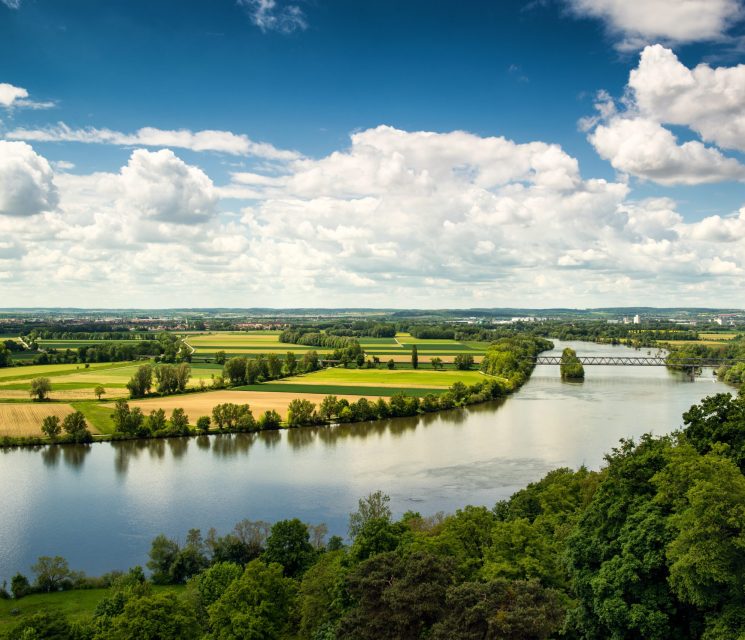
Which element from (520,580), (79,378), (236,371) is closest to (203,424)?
(236,371)

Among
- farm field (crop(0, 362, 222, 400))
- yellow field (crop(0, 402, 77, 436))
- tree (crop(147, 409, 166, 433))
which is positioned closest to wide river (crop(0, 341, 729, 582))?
tree (crop(147, 409, 166, 433))

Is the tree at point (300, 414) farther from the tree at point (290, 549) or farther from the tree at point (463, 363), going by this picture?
the tree at point (463, 363)

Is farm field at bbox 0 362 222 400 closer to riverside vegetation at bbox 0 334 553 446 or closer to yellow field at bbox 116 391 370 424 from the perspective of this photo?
riverside vegetation at bbox 0 334 553 446

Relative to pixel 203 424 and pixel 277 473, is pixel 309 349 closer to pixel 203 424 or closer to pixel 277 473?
pixel 203 424

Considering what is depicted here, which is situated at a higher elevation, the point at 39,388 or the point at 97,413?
the point at 39,388

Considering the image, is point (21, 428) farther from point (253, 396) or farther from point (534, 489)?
point (534, 489)

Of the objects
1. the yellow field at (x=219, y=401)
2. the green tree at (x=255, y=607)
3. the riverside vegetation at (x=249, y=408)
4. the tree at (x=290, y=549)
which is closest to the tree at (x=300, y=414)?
the riverside vegetation at (x=249, y=408)

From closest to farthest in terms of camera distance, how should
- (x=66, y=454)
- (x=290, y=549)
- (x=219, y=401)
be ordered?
(x=290, y=549)
(x=66, y=454)
(x=219, y=401)

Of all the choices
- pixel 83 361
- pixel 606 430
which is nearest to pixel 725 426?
pixel 606 430
